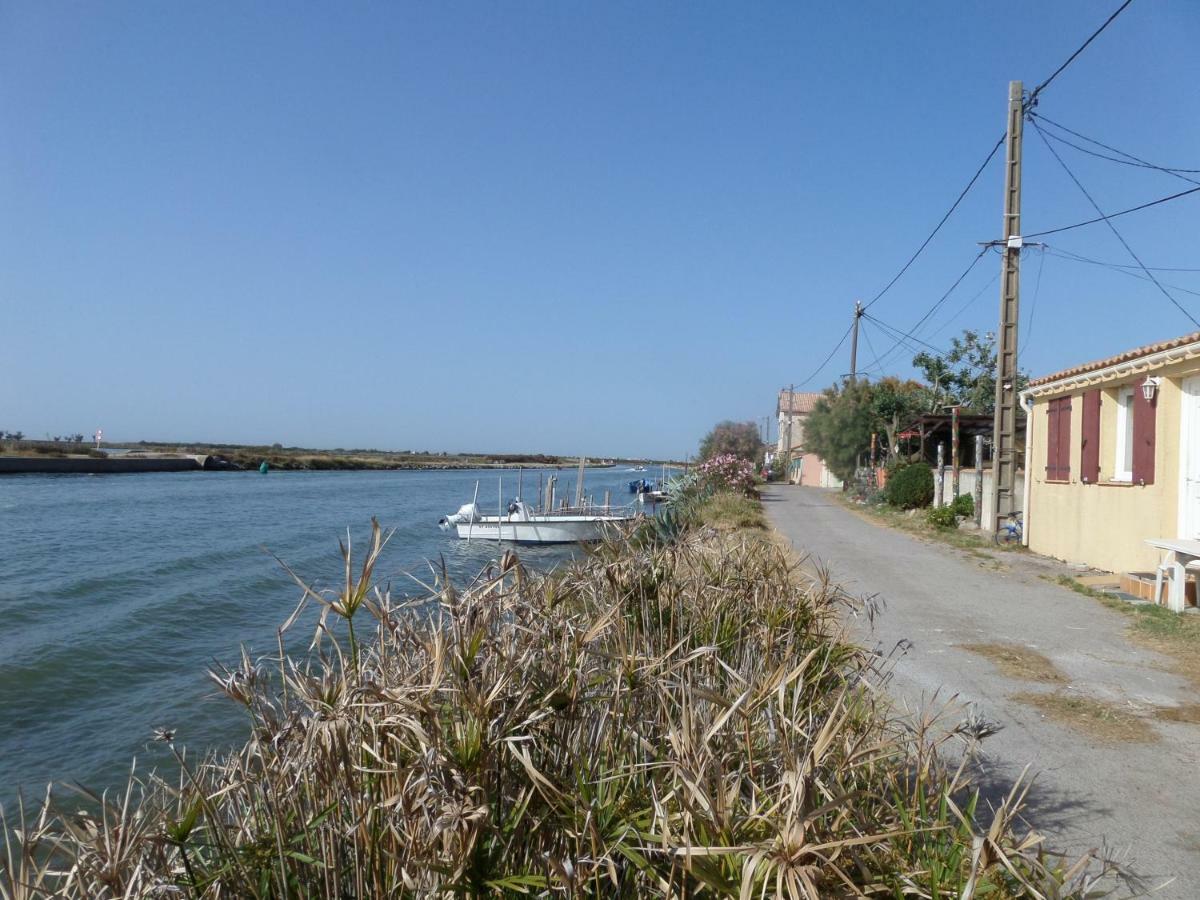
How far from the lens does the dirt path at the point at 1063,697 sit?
4035 mm

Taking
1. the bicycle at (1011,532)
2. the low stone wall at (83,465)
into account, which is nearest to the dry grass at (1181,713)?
the bicycle at (1011,532)

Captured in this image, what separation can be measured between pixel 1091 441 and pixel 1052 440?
1743 millimetres

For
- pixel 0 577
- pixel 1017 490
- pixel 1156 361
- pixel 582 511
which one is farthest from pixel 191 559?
pixel 1156 361

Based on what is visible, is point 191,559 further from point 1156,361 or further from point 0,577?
point 1156,361

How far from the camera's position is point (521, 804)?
101 inches

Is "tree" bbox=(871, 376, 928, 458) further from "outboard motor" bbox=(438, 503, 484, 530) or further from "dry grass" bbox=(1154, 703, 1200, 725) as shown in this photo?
"dry grass" bbox=(1154, 703, 1200, 725)

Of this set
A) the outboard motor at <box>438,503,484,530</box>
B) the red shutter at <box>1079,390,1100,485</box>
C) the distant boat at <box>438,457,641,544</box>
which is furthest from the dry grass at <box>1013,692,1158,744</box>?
the outboard motor at <box>438,503,484,530</box>

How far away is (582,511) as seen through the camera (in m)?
33.4

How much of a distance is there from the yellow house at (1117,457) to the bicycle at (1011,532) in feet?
1.72

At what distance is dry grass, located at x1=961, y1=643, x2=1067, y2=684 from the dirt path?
0.05 ft

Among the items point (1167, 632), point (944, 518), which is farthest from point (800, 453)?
point (1167, 632)

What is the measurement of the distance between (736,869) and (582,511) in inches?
1229

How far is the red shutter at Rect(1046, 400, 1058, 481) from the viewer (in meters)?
14.6

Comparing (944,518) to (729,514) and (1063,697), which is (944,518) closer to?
(729,514)
